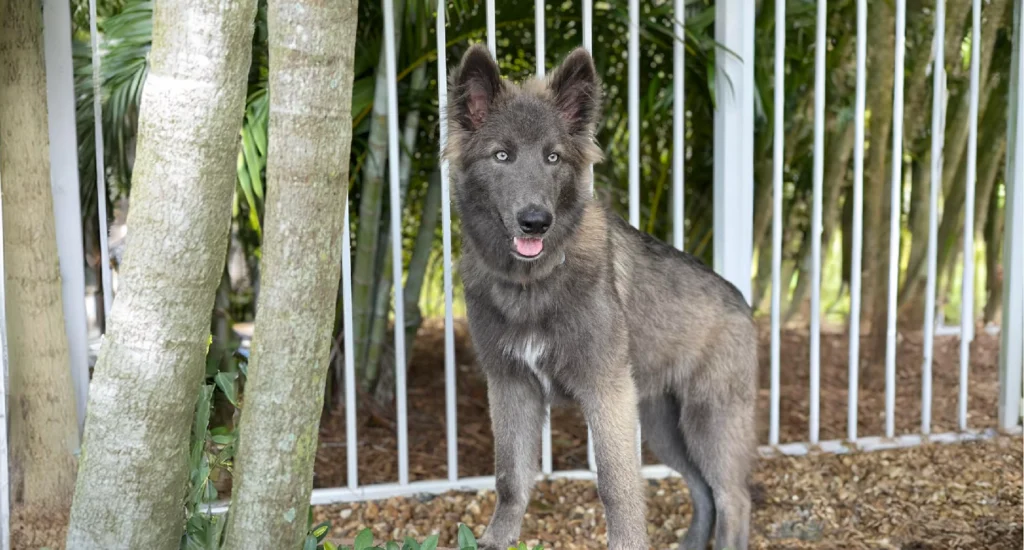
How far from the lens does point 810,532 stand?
4.03m

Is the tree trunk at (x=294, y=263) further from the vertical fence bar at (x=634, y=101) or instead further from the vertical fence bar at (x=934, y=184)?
the vertical fence bar at (x=934, y=184)

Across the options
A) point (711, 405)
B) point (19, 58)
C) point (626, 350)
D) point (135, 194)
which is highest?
point (19, 58)

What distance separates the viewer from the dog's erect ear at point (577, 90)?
10.2 ft

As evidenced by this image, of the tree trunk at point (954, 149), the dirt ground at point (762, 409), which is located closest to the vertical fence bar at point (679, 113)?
the dirt ground at point (762, 409)

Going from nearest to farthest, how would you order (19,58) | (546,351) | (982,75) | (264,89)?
(546,351) → (19,58) → (264,89) → (982,75)

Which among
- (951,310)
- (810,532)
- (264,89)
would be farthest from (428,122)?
(951,310)

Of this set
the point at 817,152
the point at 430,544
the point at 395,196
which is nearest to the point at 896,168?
the point at 817,152

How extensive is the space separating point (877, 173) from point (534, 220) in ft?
10.8

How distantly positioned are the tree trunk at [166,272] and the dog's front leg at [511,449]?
1208mm

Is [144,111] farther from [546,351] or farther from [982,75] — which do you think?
[982,75]

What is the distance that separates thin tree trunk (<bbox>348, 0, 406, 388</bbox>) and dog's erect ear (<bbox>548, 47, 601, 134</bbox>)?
145cm

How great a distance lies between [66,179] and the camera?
12.7 ft

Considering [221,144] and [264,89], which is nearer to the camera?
[221,144]

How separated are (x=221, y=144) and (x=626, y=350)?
60.9 inches
